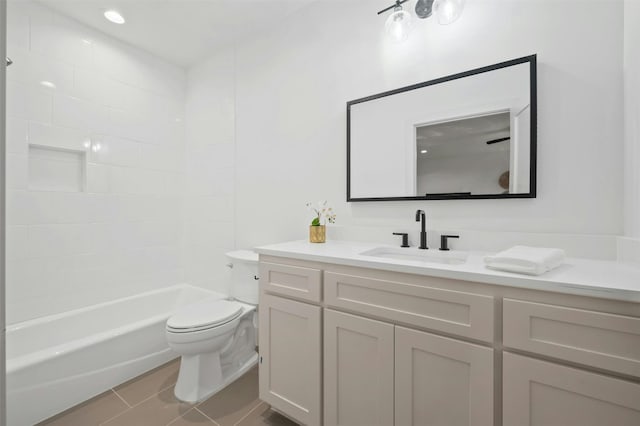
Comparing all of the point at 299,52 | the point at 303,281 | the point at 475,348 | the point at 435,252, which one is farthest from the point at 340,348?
the point at 299,52

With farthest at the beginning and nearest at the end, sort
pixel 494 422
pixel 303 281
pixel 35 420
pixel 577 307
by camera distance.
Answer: pixel 35 420 < pixel 303 281 < pixel 494 422 < pixel 577 307

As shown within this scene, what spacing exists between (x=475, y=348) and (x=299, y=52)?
2.10 m

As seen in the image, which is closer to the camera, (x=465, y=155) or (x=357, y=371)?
(x=357, y=371)

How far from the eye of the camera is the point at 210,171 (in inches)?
102

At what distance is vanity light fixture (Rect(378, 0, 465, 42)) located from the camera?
1338 millimetres

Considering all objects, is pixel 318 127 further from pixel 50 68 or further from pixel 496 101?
pixel 50 68

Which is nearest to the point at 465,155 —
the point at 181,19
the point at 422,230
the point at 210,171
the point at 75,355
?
the point at 422,230

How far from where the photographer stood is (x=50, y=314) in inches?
77.3

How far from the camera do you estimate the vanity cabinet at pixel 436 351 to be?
0.76 meters

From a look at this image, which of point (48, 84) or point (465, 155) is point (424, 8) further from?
point (48, 84)

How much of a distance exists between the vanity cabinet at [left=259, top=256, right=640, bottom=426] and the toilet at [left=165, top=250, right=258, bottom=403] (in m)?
0.40

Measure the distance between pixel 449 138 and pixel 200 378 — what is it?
2.06 m

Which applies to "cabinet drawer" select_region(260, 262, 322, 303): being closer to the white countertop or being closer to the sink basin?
the white countertop

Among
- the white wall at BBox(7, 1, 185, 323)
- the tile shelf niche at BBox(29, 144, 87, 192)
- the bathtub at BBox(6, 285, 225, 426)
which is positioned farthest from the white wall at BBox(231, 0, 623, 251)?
the tile shelf niche at BBox(29, 144, 87, 192)
